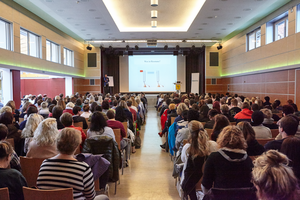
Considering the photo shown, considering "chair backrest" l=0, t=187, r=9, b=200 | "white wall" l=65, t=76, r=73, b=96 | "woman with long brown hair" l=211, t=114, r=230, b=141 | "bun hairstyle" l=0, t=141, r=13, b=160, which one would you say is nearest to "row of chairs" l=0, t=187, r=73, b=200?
"chair backrest" l=0, t=187, r=9, b=200

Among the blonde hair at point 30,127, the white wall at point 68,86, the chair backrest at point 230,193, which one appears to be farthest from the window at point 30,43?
the chair backrest at point 230,193

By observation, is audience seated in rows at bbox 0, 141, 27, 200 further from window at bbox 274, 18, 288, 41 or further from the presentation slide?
the presentation slide

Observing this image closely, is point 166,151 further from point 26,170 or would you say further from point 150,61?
point 150,61

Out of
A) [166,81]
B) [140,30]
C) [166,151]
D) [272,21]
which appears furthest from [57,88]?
[272,21]

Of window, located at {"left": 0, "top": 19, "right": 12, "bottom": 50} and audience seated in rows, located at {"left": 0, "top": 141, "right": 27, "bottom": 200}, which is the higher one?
window, located at {"left": 0, "top": 19, "right": 12, "bottom": 50}

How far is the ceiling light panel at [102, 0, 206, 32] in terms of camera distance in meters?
10.8

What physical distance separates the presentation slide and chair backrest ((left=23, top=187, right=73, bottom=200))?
1862cm

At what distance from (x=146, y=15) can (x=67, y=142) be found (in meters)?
11.6

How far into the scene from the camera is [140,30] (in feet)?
50.1

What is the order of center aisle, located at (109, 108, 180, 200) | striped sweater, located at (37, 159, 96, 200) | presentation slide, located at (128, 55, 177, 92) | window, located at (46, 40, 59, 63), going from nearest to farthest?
striped sweater, located at (37, 159, 96, 200), center aisle, located at (109, 108, 180, 200), window, located at (46, 40, 59, 63), presentation slide, located at (128, 55, 177, 92)

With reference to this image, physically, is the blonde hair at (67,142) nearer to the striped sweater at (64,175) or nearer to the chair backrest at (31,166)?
the striped sweater at (64,175)

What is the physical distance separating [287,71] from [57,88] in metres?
14.8

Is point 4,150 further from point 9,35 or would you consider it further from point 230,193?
point 9,35

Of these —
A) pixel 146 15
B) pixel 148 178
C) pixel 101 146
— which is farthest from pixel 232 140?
pixel 146 15
